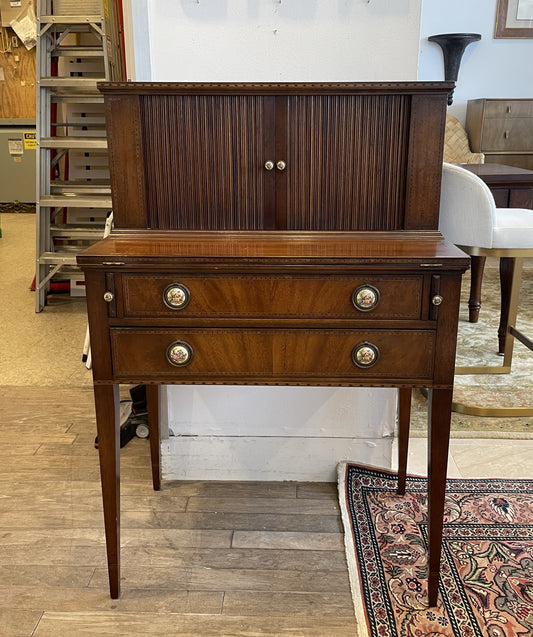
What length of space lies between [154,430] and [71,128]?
2733 millimetres

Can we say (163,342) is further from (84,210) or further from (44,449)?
(84,210)

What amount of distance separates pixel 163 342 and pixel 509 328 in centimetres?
191

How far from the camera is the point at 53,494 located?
1.96 m

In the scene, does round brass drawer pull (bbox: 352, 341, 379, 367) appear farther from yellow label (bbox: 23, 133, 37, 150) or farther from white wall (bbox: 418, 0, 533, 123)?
yellow label (bbox: 23, 133, 37, 150)

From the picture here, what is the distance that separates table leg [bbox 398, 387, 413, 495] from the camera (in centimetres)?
181

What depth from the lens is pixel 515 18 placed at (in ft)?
16.1

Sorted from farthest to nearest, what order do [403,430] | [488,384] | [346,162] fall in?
1. [488,384]
2. [403,430]
3. [346,162]

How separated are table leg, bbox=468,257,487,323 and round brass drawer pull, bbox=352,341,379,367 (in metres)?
2.07

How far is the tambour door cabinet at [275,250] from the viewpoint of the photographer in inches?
50.9

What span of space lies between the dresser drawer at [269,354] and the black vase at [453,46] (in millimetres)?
4245

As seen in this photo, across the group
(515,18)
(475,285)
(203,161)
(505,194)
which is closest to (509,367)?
(475,285)

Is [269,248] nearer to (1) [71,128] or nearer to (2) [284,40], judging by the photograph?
(2) [284,40]

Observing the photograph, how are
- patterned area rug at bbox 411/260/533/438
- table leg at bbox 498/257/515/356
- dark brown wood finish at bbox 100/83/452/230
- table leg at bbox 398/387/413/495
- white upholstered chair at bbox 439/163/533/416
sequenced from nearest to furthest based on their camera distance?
1. dark brown wood finish at bbox 100/83/452/230
2. table leg at bbox 398/387/413/495
3. white upholstered chair at bbox 439/163/533/416
4. patterned area rug at bbox 411/260/533/438
5. table leg at bbox 498/257/515/356

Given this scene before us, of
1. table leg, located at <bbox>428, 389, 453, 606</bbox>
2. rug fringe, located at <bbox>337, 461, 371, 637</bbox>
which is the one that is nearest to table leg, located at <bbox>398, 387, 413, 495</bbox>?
rug fringe, located at <bbox>337, 461, 371, 637</bbox>
